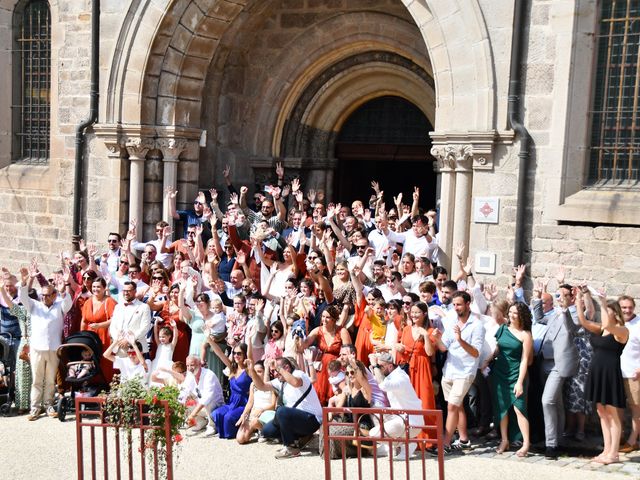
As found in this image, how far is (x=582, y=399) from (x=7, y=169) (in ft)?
35.0

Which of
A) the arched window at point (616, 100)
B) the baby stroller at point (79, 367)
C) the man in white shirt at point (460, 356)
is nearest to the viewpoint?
the man in white shirt at point (460, 356)

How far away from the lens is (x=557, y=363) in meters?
10.3

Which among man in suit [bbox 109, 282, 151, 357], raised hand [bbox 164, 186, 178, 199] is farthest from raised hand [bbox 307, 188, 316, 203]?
man in suit [bbox 109, 282, 151, 357]

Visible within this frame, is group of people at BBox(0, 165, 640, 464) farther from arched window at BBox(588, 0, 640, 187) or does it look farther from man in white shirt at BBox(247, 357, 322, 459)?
arched window at BBox(588, 0, 640, 187)

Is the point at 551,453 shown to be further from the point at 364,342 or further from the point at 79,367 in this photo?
the point at 79,367

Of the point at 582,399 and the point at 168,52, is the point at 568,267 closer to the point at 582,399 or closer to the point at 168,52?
the point at 582,399

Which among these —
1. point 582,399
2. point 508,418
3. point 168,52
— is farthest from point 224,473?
point 168,52

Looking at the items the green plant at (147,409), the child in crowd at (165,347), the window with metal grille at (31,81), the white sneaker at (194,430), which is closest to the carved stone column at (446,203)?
the child in crowd at (165,347)

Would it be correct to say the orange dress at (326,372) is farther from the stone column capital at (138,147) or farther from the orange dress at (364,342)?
the stone column capital at (138,147)

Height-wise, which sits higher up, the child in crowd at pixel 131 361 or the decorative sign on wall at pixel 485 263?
the decorative sign on wall at pixel 485 263

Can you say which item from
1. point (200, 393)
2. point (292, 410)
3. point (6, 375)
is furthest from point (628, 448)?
point (6, 375)

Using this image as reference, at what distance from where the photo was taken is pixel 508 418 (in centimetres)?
1049

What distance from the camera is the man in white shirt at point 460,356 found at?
34.0 feet

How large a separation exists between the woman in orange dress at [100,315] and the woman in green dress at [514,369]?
4.83 meters
